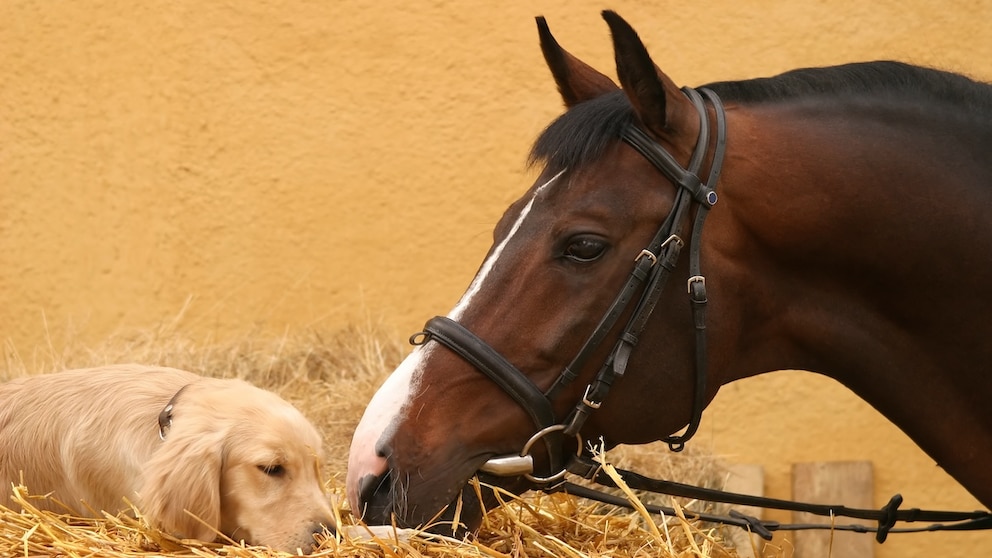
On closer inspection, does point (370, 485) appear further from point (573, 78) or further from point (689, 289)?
point (573, 78)

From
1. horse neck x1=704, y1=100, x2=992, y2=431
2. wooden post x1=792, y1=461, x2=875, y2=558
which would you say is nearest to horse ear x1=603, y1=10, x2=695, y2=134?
horse neck x1=704, y1=100, x2=992, y2=431

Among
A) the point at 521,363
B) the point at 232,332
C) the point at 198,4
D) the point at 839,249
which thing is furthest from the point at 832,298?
the point at 198,4

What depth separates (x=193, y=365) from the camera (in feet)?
15.1

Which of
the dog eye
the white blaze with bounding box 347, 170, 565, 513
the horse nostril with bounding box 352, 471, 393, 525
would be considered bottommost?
the dog eye

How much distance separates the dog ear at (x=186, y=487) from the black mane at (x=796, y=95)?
987 mm

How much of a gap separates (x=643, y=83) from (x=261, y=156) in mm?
3462

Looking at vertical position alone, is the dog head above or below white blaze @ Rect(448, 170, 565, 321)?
below

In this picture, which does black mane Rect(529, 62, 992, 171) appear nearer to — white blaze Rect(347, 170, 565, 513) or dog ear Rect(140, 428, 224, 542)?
white blaze Rect(347, 170, 565, 513)

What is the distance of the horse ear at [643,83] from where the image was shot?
7.03 ft

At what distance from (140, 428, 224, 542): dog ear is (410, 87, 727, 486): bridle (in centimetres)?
64

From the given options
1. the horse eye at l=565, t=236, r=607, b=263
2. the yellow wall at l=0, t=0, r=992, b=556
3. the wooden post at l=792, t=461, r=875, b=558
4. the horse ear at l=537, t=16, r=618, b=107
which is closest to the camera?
the horse eye at l=565, t=236, r=607, b=263

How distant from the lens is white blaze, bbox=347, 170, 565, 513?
2.08 m

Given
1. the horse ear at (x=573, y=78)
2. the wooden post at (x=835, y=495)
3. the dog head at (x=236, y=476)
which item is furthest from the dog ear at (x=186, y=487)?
the wooden post at (x=835, y=495)

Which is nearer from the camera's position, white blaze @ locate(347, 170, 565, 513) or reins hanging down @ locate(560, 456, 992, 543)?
white blaze @ locate(347, 170, 565, 513)
